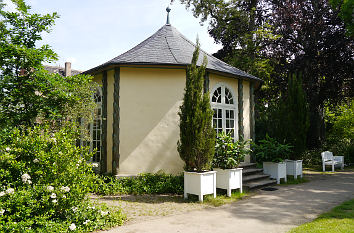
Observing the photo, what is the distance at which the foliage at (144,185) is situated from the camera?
766 centimetres

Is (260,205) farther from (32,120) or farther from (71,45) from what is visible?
(71,45)

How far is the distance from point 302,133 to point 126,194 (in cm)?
727

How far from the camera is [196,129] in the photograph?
7.12 meters

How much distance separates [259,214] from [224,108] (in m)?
4.61

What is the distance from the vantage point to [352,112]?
16516mm

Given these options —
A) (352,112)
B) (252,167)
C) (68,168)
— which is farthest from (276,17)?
(68,168)

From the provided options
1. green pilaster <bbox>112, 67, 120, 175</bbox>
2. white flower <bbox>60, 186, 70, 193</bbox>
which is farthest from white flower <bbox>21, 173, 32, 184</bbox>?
green pilaster <bbox>112, 67, 120, 175</bbox>

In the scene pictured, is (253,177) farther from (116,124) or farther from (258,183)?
(116,124)

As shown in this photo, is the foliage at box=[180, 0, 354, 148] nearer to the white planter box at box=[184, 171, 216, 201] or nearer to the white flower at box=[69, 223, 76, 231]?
the white planter box at box=[184, 171, 216, 201]

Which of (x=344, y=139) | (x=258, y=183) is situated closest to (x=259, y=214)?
(x=258, y=183)

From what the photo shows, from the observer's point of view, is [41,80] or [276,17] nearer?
[41,80]

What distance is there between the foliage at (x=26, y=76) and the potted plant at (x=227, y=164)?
13.7ft

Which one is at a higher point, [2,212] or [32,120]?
[32,120]

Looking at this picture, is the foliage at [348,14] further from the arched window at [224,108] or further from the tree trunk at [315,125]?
the arched window at [224,108]
